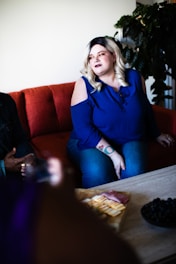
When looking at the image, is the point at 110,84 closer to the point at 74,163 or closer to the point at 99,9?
the point at 74,163

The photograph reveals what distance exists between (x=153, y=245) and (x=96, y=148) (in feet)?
2.91

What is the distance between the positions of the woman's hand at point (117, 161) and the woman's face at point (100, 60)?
50cm

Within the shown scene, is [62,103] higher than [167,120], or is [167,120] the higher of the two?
[62,103]

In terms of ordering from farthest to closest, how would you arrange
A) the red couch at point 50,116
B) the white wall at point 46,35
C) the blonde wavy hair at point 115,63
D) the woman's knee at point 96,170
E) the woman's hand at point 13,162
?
the white wall at point 46,35
the red couch at point 50,116
the blonde wavy hair at point 115,63
the woman's knee at point 96,170
the woman's hand at point 13,162

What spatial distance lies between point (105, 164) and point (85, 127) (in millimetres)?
251

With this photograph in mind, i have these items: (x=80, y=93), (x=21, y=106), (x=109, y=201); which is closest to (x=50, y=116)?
(x=21, y=106)

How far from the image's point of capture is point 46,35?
2666 mm

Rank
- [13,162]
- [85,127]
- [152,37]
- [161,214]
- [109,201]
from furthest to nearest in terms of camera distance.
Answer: [152,37] → [85,127] → [13,162] → [109,201] → [161,214]

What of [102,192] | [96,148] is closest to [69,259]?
[102,192]

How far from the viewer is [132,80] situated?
202cm

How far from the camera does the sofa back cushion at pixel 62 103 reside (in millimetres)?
2496

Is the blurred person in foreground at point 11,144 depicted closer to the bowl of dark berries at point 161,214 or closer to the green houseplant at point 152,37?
the bowl of dark berries at point 161,214

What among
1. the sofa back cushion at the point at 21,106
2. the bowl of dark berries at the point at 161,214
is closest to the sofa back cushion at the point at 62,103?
the sofa back cushion at the point at 21,106

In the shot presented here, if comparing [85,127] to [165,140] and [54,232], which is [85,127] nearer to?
[165,140]
